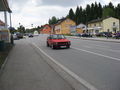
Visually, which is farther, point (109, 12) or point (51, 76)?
point (109, 12)

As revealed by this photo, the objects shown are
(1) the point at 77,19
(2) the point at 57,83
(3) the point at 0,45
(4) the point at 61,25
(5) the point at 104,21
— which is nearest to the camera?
(2) the point at 57,83

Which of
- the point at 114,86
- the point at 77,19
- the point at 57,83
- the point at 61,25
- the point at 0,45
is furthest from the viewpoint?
the point at 77,19

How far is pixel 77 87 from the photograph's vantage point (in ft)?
17.1

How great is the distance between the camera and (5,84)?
5648mm

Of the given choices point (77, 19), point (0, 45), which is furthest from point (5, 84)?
point (77, 19)

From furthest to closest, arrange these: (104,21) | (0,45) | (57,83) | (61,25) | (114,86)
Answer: (61,25) < (104,21) < (0,45) < (57,83) < (114,86)

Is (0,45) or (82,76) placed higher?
(0,45)

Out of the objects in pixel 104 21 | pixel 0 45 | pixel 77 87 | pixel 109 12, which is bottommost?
pixel 77 87

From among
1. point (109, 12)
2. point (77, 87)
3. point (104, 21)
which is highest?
point (109, 12)

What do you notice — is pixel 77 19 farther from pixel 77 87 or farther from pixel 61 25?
pixel 77 87

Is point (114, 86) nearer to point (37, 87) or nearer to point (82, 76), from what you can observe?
point (82, 76)

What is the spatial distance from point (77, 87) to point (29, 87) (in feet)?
5.07

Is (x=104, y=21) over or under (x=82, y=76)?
over

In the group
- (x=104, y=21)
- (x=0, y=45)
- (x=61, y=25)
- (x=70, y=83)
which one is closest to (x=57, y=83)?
(x=70, y=83)
